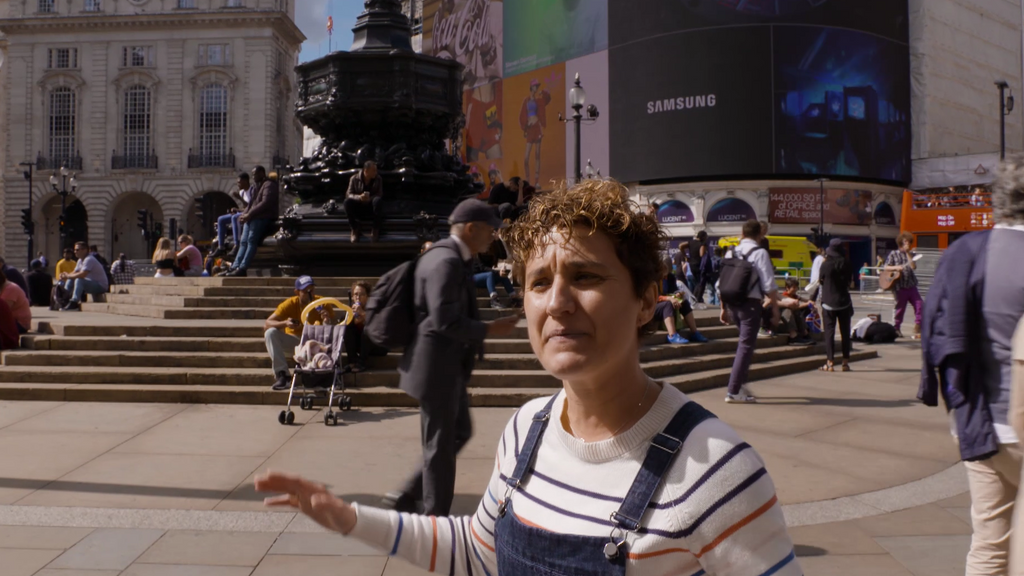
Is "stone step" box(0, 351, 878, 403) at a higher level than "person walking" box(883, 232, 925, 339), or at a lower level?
lower

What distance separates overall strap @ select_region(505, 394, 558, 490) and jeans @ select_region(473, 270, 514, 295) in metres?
10.1

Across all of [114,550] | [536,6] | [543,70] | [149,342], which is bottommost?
[114,550]

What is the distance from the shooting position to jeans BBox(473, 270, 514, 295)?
11.9 m

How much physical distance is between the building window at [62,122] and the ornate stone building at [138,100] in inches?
2.7

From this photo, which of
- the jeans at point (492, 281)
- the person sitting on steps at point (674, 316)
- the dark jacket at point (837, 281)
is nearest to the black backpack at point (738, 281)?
the person sitting on steps at point (674, 316)

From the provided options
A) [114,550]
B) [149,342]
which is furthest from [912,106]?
[114,550]

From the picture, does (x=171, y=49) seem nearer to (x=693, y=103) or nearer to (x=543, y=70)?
(x=543, y=70)

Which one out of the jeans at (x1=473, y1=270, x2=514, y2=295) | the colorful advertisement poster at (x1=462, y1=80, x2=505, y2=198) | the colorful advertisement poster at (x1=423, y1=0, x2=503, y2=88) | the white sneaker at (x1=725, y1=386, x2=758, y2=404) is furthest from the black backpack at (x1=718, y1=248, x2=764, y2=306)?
the colorful advertisement poster at (x1=423, y1=0, x2=503, y2=88)

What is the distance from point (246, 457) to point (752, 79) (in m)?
41.2

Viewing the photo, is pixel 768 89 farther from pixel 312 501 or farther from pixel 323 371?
pixel 312 501

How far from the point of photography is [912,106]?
46719 mm

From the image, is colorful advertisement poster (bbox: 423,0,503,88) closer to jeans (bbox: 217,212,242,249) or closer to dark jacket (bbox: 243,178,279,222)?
jeans (bbox: 217,212,242,249)

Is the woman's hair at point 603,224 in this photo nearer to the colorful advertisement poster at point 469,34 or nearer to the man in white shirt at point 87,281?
the man in white shirt at point 87,281

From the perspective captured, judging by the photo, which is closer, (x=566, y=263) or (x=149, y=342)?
(x=566, y=263)
